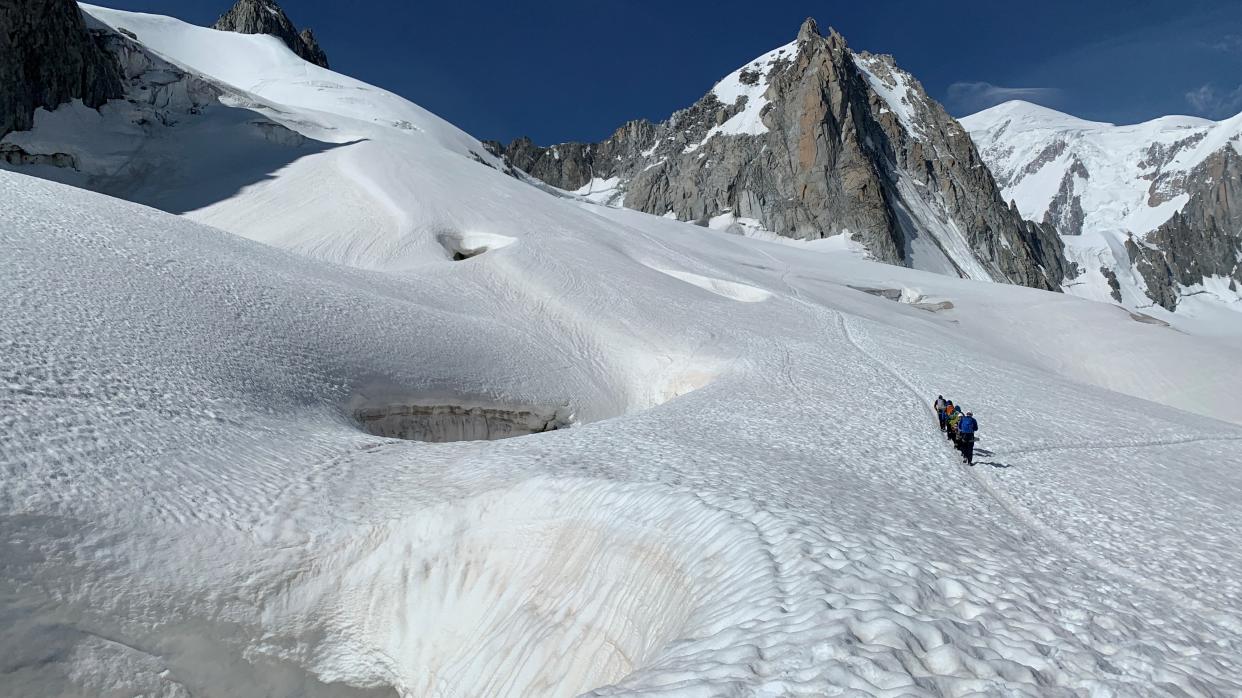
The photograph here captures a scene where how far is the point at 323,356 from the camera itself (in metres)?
14.4

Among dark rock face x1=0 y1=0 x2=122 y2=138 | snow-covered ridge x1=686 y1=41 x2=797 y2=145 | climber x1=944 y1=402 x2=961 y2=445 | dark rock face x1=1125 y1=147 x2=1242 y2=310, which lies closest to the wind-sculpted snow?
climber x1=944 y1=402 x2=961 y2=445

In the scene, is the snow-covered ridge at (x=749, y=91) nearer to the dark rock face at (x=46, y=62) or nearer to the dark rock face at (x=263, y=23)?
the dark rock face at (x=263, y=23)

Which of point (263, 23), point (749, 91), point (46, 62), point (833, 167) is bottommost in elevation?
point (46, 62)

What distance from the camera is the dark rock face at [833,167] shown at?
336ft

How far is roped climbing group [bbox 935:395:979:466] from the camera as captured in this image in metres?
12.2

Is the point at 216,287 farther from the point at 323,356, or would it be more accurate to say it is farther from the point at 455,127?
the point at 455,127

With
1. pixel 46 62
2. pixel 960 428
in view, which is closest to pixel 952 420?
pixel 960 428

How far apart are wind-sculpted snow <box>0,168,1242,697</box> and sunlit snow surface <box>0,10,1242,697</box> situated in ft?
0.13

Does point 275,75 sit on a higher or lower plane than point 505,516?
higher

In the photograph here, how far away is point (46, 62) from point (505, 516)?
40249mm

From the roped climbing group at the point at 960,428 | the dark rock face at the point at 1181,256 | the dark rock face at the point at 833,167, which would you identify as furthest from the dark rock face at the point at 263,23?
the dark rock face at the point at 1181,256

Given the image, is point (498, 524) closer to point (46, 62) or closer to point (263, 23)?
point (46, 62)

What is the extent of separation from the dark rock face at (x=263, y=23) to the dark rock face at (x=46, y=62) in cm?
7427

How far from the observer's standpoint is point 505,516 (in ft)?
28.9
